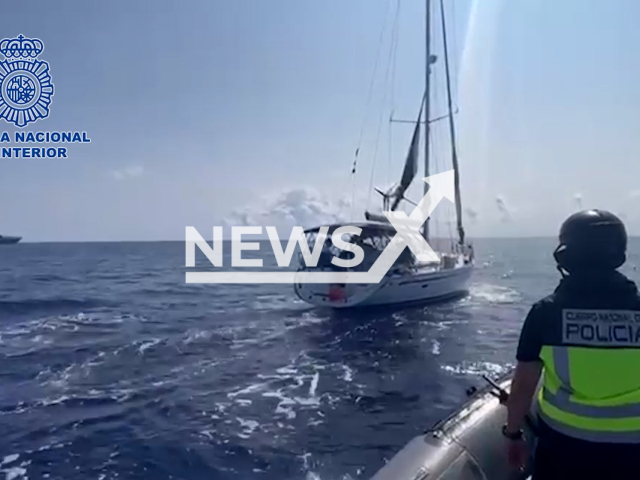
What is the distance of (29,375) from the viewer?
525 inches

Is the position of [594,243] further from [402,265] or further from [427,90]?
[427,90]

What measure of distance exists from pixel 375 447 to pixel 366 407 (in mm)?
2024

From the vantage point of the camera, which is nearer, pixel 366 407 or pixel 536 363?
pixel 536 363

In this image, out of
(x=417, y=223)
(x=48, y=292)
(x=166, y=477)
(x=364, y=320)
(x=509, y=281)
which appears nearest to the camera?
(x=166, y=477)

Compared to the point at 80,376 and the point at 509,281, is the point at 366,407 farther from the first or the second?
the point at 509,281

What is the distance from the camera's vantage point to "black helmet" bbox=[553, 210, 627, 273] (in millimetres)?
2561

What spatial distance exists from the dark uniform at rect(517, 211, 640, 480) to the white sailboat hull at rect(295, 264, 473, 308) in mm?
19833

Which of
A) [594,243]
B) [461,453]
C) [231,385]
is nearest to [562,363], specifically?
[594,243]

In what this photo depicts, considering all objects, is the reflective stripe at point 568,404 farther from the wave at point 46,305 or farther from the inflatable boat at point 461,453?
the wave at point 46,305

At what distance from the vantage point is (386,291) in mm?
23141

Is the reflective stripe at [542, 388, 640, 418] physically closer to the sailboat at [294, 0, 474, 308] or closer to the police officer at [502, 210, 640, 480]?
the police officer at [502, 210, 640, 480]

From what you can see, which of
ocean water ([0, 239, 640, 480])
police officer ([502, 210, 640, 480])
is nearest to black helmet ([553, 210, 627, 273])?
police officer ([502, 210, 640, 480])

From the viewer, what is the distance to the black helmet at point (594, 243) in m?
2.56

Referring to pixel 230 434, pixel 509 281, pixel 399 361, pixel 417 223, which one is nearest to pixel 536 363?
pixel 230 434
